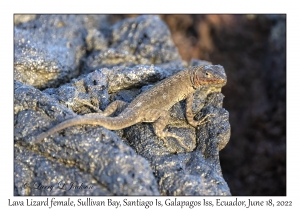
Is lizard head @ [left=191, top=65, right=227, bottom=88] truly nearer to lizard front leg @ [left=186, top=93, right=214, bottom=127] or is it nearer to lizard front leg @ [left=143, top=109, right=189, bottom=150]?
lizard front leg @ [left=186, top=93, right=214, bottom=127]

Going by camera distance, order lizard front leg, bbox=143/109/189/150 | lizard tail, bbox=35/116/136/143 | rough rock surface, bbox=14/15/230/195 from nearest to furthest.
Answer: rough rock surface, bbox=14/15/230/195 → lizard tail, bbox=35/116/136/143 → lizard front leg, bbox=143/109/189/150

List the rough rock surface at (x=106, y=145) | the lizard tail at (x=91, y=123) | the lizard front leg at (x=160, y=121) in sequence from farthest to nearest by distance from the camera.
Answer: the lizard front leg at (x=160, y=121) → the lizard tail at (x=91, y=123) → the rough rock surface at (x=106, y=145)

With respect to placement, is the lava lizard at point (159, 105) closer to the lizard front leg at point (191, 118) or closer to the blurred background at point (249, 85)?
the lizard front leg at point (191, 118)

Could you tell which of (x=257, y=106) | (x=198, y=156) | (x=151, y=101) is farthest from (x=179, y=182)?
(x=257, y=106)

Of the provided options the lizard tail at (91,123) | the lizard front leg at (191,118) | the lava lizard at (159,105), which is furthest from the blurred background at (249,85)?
the lizard tail at (91,123)

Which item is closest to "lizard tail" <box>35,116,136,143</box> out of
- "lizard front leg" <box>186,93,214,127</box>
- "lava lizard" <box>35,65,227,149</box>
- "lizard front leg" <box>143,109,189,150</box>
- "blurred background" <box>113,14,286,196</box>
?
"lava lizard" <box>35,65,227,149</box>
